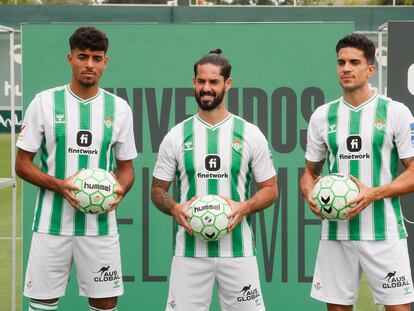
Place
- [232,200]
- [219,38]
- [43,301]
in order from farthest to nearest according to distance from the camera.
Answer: [219,38], [43,301], [232,200]

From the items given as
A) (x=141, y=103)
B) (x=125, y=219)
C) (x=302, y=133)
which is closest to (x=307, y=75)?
(x=302, y=133)

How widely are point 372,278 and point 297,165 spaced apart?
5.39ft

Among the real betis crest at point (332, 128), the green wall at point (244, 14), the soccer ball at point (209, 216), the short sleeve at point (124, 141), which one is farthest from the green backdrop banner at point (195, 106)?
the green wall at point (244, 14)

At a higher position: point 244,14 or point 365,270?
point 244,14

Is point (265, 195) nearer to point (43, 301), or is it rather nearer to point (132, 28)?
point (43, 301)

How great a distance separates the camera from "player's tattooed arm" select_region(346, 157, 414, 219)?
4.70 m

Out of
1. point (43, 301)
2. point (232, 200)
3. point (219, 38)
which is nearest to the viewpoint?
point (232, 200)

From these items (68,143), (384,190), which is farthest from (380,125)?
(68,143)

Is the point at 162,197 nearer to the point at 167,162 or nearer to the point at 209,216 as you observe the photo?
the point at 167,162

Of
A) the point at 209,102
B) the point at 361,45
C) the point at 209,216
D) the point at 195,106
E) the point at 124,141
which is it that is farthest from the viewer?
the point at 195,106

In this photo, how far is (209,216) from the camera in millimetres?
4582

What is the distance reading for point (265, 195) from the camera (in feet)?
16.0

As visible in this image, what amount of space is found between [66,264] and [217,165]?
112 cm

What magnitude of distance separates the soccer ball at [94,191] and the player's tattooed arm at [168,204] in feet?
0.81
